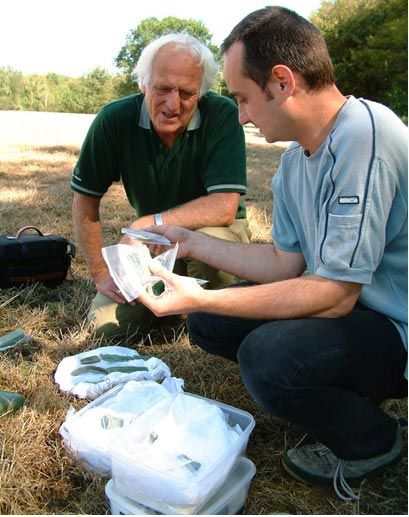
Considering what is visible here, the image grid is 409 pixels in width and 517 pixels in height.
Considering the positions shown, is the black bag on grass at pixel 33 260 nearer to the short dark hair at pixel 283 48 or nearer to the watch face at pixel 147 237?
the watch face at pixel 147 237

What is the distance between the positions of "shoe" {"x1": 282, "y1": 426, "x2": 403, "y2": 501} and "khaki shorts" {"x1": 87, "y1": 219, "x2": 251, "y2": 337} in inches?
45.3

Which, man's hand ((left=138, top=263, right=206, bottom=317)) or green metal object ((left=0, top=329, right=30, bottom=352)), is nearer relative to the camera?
man's hand ((left=138, top=263, right=206, bottom=317))

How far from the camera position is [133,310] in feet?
9.45

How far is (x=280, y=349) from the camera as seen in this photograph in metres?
1.70

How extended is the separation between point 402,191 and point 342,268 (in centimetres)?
27

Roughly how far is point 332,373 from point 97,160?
1729mm

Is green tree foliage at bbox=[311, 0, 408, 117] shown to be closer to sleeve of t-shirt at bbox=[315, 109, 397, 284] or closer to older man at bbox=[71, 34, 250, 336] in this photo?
older man at bbox=[71, 34, 250, 336]

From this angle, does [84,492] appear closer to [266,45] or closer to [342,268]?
[342,268]

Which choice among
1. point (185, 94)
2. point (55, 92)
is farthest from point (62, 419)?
point (55, 92)

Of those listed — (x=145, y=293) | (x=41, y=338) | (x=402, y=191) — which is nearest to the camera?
(x=402, y=191)

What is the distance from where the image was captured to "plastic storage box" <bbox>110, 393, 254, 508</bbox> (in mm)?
1554

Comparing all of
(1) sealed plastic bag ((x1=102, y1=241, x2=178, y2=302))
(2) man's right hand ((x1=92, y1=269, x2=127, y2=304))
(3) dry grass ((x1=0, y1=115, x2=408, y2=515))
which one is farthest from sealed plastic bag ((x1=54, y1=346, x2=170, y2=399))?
(1) sealed plastic bag ((x1=102, y1=241, x2=178, y2=302))

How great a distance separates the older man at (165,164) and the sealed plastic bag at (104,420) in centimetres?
74

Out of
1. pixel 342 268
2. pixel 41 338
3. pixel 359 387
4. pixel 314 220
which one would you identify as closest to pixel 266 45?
pixel 314 220
